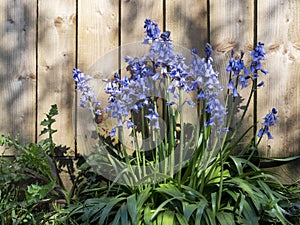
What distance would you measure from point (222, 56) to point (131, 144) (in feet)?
2.36

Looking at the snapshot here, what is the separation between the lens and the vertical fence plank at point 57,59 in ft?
9.43

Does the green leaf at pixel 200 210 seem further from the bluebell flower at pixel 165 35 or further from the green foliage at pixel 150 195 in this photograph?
the bluebell flower at pixel 165 35

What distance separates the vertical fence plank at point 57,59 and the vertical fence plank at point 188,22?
0.58m

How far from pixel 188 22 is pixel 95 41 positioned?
55cm

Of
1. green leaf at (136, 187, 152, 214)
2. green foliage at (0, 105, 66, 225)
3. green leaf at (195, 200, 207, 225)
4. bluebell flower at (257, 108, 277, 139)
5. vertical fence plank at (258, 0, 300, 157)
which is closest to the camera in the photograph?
green leaf at (195, 200, 207, 225)

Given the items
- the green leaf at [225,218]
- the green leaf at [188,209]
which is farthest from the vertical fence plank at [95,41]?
the green leaf at [225,218]

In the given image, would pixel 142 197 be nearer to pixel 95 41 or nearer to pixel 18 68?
pixel 95 41

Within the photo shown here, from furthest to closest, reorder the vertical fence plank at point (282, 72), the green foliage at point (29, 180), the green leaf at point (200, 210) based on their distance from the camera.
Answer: the vertical fence plank at point (282, 72) < the green foliage at point (29, 180) < the green leaf at point (200, 210)

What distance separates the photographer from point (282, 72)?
2.73 meters

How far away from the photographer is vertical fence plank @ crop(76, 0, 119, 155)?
9.31 ft

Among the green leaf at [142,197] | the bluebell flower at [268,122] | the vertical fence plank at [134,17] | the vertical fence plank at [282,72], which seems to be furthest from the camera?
the vertical fence plank at [134,17]

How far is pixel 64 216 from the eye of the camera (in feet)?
8.05

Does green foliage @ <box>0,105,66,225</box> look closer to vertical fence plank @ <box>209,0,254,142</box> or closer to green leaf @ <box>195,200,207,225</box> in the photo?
green leaf @ <box>195,200,207,225</box>

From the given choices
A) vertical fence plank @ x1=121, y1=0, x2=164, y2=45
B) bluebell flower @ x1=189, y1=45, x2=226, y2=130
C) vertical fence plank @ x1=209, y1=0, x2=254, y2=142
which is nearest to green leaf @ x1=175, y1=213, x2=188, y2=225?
bluebell flower @ x1=189, y1=45, x2=226, y2=130
